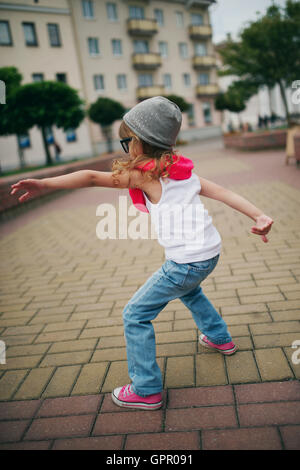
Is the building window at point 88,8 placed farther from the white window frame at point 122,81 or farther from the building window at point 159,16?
the building window at point 159,16

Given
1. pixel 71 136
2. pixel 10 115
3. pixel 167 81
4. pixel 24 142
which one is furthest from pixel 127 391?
pixel 167 81

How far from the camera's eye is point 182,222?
1875 millimetres

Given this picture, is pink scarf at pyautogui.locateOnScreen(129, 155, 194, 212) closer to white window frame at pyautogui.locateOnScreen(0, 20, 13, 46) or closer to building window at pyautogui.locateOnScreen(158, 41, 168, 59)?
white window frame at pyautogui.locateOnScreen(0, 20, 13, 46)

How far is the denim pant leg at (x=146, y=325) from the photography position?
1914 mm

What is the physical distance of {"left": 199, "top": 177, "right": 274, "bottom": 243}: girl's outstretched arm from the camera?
1854 mm

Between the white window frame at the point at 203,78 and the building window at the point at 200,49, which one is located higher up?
the building window at the point at 200,49

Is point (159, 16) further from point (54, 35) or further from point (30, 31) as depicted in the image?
point (30, 31)

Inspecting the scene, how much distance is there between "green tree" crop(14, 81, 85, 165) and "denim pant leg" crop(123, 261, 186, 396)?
1456cm

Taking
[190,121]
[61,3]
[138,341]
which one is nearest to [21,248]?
[138,341]

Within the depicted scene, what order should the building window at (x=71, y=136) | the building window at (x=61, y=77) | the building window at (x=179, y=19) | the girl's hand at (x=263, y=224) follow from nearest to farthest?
the girl's hand at (x=263, y=224) → the building window at (x=61, y=77) → the building window at (x=71, y=136) → the building window at (x=179, y=19)

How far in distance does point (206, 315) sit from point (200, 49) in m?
45.3

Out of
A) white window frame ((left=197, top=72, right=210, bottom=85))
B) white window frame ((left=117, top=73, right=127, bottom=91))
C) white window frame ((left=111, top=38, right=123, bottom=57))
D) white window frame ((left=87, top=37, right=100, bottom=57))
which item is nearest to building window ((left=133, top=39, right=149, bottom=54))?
white window frame ((left=111, top=38, right=123, bottom=57))

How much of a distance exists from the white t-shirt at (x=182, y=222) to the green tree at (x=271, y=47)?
1731 cm

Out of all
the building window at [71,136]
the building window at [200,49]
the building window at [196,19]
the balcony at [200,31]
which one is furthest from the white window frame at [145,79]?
the building window at [71,136]
